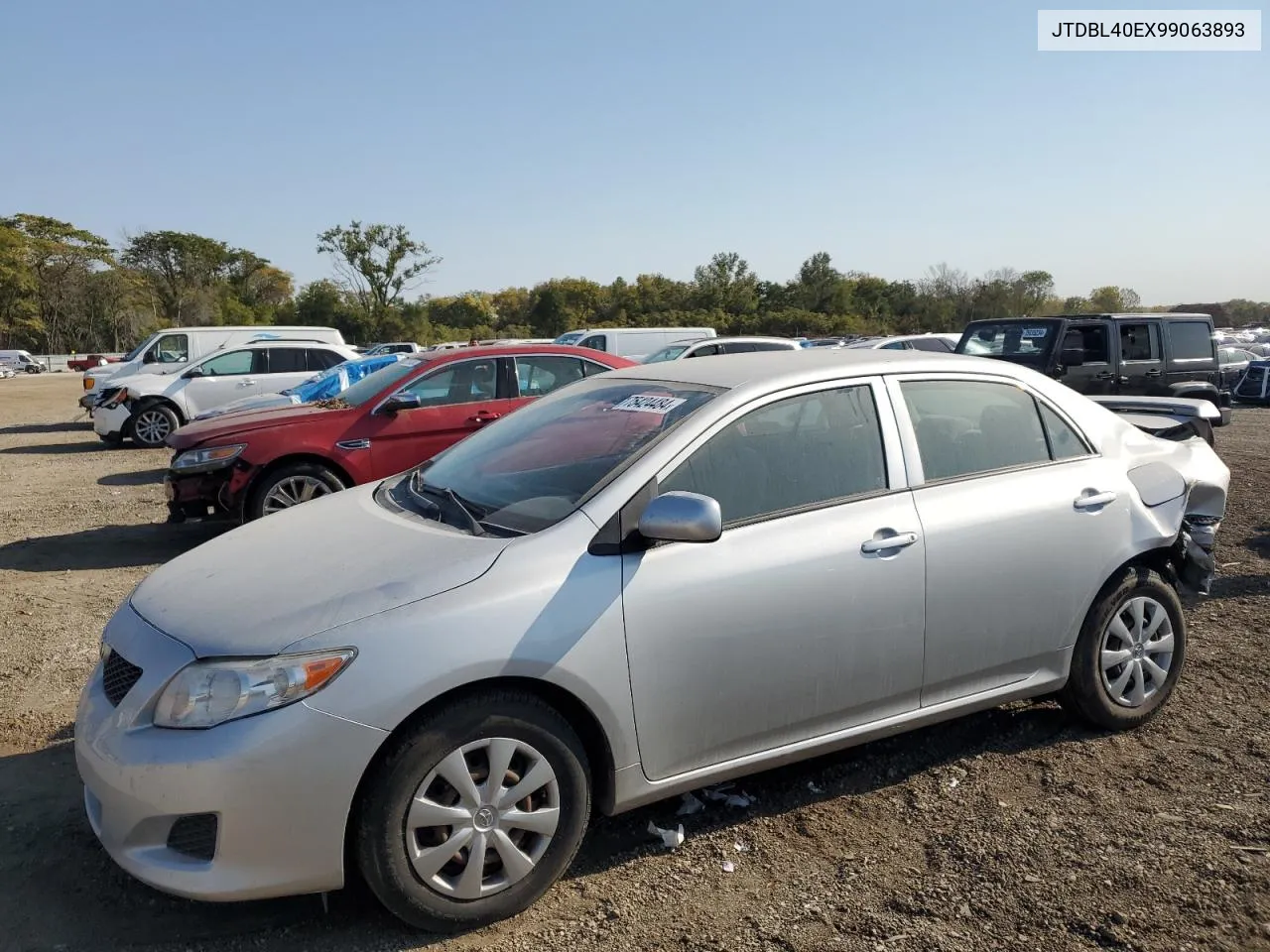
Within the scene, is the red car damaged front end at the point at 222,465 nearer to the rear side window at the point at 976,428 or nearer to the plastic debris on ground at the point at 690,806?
the plastic debris on ground at the point at 690,806

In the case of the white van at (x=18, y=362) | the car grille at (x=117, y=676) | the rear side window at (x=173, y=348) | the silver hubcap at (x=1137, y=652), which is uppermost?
the white van at (x=18, y=362)

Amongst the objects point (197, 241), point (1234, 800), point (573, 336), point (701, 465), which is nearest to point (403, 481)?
point (701, 465)

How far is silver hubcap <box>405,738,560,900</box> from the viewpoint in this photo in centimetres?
266

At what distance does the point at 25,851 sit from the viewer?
3236mm

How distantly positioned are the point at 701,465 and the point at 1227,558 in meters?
5.59

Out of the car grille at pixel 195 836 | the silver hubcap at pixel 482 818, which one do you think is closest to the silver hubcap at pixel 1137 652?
the silver hubcap at pixel 482 818

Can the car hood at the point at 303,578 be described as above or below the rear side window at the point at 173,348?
below

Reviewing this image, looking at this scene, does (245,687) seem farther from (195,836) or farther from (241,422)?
(241,422)

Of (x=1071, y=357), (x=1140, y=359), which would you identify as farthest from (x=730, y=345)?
(x=1140, y=359)

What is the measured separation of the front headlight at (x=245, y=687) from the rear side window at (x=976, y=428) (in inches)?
90.5

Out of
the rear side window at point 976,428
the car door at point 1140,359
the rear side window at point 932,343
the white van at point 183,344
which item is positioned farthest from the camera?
the rear side window at point 932,343

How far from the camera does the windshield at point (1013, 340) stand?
11.4m

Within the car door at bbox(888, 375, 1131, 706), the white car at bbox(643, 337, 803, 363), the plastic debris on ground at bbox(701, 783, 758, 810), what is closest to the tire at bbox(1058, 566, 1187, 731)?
the car door at bbox(888, 375, 1131, 706)

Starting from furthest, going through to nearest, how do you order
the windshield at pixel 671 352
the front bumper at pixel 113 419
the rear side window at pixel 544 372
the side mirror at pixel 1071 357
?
the windshield at pixel 671 352, the front bumper at pixel 113 419, the side mirror at pixel 1071 357, the rear side window at pixel 544 372
